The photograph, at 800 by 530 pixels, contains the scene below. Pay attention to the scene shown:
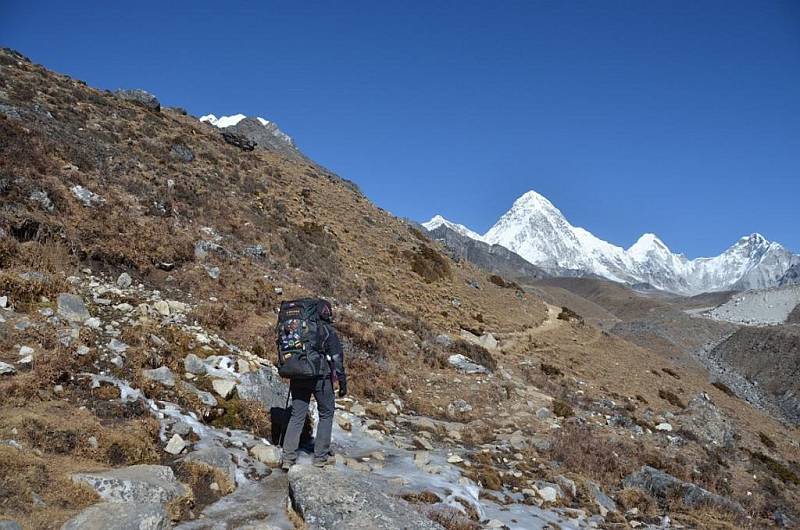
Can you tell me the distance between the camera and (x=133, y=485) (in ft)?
19.9

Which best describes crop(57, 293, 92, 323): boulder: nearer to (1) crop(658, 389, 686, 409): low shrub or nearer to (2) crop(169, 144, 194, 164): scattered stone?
(2) crop(169, 144, 194, 164): scattered stone

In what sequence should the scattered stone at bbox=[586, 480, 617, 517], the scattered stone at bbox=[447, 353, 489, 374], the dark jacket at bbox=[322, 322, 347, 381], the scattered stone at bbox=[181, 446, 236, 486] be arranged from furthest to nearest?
the scattered stone at bbox=[447, 353, 489, 374], the scattered stone at bbox=[586, 480, 617, 517], the dark jacket at bbox=[322, 322, 347, 381], the scattered stone at bbox=[181, 446, 236, 486]

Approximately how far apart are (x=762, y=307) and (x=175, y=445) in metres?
144

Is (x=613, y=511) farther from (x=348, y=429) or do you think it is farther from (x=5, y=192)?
(x=5, y=192)

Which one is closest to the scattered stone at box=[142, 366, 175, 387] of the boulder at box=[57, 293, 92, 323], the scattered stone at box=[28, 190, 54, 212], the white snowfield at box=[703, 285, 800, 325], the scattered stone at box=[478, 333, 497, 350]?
the boulder at box=[57, 293, 92, 323]

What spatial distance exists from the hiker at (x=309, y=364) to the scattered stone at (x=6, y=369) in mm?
4190

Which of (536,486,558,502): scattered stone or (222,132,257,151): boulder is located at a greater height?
(222,132,257,151): boulder

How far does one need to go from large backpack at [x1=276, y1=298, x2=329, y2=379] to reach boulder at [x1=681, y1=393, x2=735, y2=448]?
21485 millimetres

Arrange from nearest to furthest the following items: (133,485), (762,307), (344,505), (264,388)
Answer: (133,485), (344,505), (264,388), (762,307)

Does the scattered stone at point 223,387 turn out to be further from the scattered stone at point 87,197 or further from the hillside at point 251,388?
the scattered stone at point 87,197

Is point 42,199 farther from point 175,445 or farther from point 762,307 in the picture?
point 762,307

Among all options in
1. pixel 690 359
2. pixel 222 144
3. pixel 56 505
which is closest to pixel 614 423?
pixel 56 505

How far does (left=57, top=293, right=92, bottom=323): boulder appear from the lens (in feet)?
34.8

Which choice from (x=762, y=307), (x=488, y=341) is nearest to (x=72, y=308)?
(x=488, y=341)
